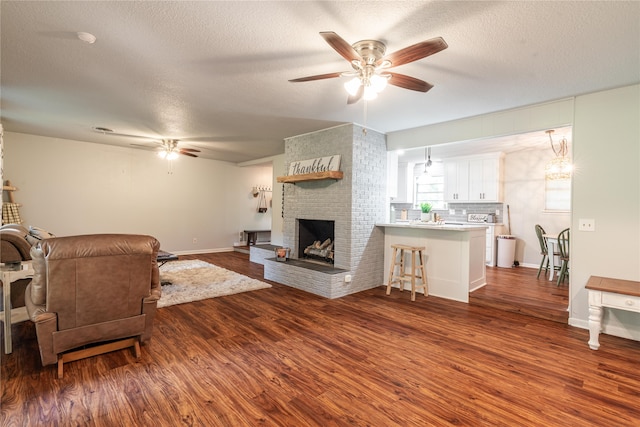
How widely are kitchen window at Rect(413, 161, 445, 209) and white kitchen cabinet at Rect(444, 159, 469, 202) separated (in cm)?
30

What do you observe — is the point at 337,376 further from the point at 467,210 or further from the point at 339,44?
the point at 467,210

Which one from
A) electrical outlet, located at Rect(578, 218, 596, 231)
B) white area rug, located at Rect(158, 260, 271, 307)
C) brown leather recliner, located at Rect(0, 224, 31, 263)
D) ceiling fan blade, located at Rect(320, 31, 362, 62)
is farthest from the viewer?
white area rug, located at Rect(158, 260, 271, 307)

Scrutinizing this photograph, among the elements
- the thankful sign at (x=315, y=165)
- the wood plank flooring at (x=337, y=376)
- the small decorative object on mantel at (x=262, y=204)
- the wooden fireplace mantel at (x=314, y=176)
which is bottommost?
the wood plank flooring at (x=337, y=376)

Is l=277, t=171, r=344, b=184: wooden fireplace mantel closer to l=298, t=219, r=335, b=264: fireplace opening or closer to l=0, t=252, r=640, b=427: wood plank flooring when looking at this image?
l=298, t=219, r=335, b=264: fireplace opening

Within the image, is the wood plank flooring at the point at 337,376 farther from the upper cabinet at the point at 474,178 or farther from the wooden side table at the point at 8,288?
the upper cabinet at the point at 474,178

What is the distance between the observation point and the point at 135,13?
6.63 ft

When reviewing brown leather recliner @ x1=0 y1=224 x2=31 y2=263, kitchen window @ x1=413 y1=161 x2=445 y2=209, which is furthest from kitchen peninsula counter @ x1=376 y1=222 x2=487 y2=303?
Result: brown leather recliner @ x1=0 y1=224 x2=31 y2=263

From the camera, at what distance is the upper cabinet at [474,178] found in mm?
6617

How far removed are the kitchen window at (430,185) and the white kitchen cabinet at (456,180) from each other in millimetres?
298

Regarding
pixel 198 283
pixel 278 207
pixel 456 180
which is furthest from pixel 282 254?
pixel 456 180

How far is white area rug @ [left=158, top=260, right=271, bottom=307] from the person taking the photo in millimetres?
4180

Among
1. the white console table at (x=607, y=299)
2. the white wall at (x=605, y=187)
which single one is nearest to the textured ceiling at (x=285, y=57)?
the white wall at (x=605, y=187)

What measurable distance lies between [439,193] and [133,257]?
283 inches

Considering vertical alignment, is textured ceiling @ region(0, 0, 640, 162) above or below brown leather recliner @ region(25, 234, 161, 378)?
above
